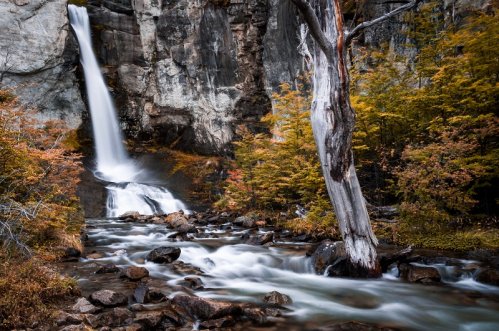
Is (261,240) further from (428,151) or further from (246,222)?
(428,151)

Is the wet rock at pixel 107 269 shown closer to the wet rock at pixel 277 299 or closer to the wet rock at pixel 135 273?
the wet rock at pixel 135 273

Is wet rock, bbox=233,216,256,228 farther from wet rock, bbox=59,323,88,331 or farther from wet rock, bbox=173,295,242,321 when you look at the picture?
wet rock, bbox=59,323,88,331

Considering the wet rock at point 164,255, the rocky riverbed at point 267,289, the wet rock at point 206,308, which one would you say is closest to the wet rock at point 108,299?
the rocky riverbed at point 267,289

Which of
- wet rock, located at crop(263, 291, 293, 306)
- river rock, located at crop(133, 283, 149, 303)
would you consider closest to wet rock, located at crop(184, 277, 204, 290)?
river rock, located at crop(133, 283, 149, 303)

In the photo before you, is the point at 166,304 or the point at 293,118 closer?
the point at 166,304

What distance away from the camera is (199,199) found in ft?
66.2

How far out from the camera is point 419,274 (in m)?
7.27

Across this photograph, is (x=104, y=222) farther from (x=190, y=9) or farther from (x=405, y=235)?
(x=190, y=9)

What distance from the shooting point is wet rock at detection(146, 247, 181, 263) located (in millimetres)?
8547

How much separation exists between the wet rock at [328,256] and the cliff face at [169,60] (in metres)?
17.2

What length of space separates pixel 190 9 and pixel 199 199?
576 inches

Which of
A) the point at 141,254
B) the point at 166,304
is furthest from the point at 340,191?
the point at 141,254

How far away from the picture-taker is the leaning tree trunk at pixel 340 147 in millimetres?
7062

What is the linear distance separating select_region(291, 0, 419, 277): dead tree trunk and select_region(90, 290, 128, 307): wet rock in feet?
14.0
